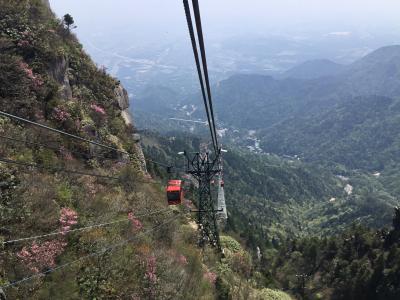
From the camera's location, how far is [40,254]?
14.5 metres

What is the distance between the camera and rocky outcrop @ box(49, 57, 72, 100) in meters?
28.6

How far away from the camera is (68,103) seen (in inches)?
1085

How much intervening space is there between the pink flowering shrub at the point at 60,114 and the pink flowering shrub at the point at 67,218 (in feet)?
31.7

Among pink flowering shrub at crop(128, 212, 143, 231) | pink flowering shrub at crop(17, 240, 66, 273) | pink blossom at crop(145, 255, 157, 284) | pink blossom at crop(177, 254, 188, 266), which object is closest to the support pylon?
pink flowering shrub at crop(128, 212, 143, 231)

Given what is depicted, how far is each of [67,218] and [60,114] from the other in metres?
10.6

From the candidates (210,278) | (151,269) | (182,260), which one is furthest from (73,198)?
(210,278)

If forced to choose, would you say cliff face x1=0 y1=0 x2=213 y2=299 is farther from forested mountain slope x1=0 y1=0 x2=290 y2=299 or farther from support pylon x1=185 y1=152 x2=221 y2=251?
support pylon x1=185 y1=152 x2=221 y2=251

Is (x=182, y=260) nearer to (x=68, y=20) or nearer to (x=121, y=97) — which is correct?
(x=121, y=97)

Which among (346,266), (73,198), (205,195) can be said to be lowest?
(346,266)

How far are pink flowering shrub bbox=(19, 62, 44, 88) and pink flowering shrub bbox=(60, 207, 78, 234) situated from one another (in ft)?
36.6

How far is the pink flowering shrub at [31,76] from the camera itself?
25.1 metres

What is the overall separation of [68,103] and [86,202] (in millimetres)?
9979

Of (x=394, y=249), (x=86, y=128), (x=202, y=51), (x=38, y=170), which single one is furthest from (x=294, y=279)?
(x=202, y=51)

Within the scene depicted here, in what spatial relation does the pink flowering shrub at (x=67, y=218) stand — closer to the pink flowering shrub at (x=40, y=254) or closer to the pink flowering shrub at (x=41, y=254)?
the pink flowering shrub at (x=41, y=254)
